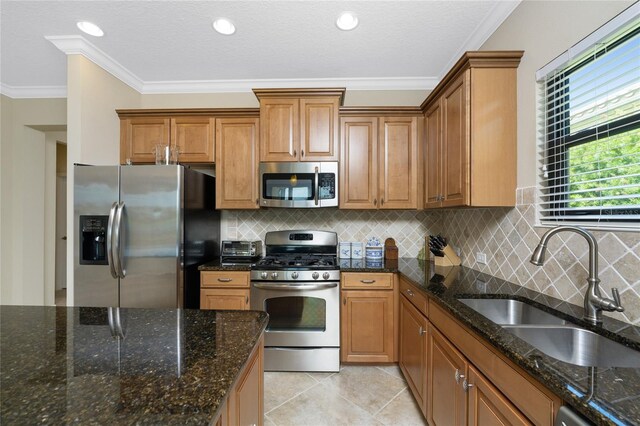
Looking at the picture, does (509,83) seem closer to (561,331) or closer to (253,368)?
(561,331)

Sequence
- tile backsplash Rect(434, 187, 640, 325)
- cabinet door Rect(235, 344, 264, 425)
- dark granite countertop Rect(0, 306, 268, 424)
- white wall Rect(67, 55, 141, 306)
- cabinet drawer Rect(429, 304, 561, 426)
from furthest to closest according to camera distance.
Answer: white wall Rect(67, 55, 141, 306), tile backsplash Rect(434, 187, 640, 325), cabinet door Rect(235, 344, 264, 425), cabinet drawer Rect(429, 304, 561, 426), dark granite countertop Rect(0, 306, 268, 424)

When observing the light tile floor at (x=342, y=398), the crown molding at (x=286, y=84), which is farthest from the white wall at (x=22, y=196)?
the light tile floor at (x=342, y=398)

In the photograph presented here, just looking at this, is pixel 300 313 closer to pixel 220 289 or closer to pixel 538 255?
pixel 220 289

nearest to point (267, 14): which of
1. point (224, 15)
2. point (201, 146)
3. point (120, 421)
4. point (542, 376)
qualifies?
point (224, 15)

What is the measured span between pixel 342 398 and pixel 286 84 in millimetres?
2951

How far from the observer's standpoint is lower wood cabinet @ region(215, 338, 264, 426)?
801 millimetres

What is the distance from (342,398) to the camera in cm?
201

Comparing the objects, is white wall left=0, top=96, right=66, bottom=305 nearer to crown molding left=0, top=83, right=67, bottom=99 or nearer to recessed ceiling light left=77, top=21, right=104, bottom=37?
crown molding left=0, top=83, right=67, bottom=99

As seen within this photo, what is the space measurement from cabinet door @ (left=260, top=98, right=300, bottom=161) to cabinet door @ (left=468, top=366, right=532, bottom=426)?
209cm

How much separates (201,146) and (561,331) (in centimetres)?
294

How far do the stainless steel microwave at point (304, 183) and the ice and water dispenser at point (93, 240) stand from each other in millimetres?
1316

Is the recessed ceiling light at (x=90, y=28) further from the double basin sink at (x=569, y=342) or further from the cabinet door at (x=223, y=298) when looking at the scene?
the double basin sink at (x=569, y=342)

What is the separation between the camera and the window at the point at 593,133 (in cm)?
111

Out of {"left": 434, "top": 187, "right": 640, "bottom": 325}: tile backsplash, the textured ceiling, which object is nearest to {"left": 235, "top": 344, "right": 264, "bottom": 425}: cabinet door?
{"left": 434, "top": 187, "right": 640, "bottom": 325}: tile backsplash
